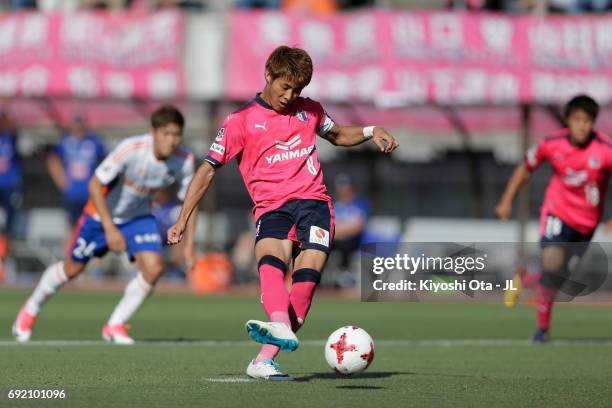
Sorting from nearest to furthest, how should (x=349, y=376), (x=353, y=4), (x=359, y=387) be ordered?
(x=359, y=387)
(x=349, y=376)
(x=353, y=4)

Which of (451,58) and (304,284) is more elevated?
Answer: (451,58)

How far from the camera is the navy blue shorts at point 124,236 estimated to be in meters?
12.0

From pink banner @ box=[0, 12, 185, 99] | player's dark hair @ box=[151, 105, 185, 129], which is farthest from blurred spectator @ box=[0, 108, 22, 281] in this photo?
player's dark hair @ box=[151, 105, 185, 129]

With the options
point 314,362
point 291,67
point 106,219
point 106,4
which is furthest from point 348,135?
point 106,4

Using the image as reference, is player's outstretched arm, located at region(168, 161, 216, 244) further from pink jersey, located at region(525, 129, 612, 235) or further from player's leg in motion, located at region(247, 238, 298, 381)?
pink jersey, located at region(525, 129, 612, 235)

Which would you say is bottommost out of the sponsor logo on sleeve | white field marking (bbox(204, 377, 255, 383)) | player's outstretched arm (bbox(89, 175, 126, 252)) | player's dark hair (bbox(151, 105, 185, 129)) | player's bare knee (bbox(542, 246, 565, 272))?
player's bare knee (bbox(542, 246, 565, 272))

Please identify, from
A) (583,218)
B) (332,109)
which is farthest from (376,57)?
(583,218)

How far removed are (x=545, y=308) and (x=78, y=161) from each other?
11.2 m

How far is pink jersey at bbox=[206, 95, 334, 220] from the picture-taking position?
8.41 meters

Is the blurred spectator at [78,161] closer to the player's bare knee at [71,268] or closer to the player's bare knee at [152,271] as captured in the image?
the player's bare knee at [71,268]

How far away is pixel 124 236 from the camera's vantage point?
11992 mm

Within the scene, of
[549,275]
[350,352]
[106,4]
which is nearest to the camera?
[350,352]

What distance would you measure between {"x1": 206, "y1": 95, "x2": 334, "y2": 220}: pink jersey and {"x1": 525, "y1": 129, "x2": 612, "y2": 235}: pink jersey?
15.2 ft

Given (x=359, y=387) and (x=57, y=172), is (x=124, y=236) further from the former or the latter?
(x=57, y=172)
